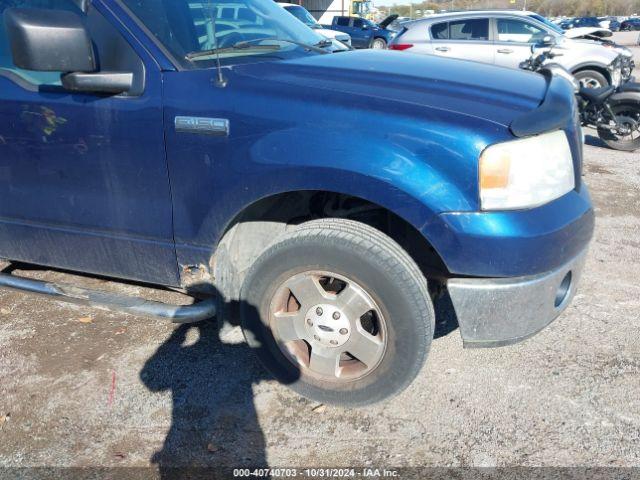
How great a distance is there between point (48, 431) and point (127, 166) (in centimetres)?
124

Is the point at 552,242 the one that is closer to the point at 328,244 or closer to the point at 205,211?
the point at 328,244

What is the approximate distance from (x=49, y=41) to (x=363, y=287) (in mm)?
1644

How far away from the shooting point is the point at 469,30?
32.9ft

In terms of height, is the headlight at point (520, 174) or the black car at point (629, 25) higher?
the black car at point (629, 25)

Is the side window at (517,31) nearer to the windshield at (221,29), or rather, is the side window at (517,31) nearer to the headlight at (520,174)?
the windshield at (221,29)

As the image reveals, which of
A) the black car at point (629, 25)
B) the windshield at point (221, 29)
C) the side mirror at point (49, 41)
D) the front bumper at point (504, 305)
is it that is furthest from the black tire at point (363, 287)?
the black car at point (629, 25)

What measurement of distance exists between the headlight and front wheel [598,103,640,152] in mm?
6117

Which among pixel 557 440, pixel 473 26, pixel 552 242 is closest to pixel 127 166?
pixel 552 242

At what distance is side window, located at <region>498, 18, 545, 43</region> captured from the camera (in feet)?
32.5

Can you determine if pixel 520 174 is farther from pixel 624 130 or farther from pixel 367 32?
pixel 367 32

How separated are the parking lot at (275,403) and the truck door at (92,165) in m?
0.50

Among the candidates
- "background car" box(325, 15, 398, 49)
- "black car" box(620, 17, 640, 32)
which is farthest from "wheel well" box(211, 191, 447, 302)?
"black car" box(620, 17, 640, 32)

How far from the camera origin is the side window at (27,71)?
2616mm

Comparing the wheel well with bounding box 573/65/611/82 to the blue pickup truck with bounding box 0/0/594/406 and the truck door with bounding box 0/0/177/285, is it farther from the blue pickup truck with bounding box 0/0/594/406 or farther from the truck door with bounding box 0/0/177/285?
the truck door with bounding box 0/0/177/285
